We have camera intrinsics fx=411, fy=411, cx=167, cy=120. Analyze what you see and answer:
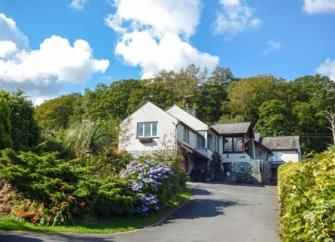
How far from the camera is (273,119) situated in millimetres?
67500

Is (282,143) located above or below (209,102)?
below

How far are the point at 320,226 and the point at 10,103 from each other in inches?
629

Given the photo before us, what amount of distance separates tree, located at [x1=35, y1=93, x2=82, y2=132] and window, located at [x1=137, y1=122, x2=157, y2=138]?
32494 millimetres

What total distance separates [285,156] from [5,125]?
5036 cm

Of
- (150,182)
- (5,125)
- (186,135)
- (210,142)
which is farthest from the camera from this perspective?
(210,142)

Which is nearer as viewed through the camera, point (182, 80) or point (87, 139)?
point (87, 139)

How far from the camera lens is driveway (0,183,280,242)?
12.1 m

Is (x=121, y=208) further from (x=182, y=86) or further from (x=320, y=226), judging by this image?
(x=182, y=86)

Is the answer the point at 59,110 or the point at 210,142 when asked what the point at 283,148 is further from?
the point at 59,110

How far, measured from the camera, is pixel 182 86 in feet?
232

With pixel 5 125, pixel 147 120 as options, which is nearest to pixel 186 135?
pixel 147 120

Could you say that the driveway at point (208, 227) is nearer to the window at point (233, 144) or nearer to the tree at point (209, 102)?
the window at point (233, 144)

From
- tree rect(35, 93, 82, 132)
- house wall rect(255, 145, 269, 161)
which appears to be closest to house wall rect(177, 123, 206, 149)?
house wall rect(255, 145, 269, 161)

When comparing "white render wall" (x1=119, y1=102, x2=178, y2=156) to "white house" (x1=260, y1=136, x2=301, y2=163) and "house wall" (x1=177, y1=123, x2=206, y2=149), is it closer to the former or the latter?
"house wall" (x1=177, y1=123, x2=206, y2=149)
